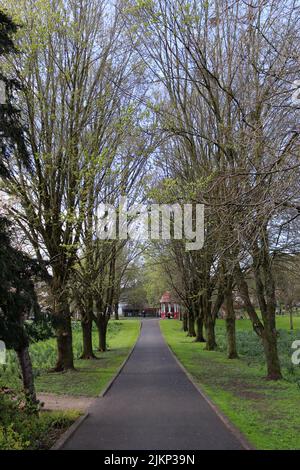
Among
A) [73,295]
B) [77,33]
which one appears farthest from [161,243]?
[77,33]

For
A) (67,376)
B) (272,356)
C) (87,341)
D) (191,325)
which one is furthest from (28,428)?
(191,325)

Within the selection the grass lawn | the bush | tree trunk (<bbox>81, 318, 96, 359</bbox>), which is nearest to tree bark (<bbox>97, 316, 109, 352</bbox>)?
tree trunk (<bbox>81, 318, 96, 359</bbox>)

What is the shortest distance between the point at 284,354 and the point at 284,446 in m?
19.1

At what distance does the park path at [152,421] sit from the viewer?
26.6ft

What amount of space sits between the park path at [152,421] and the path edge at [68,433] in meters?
0.07

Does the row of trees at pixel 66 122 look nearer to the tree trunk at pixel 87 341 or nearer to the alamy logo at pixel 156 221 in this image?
the alamy logo at pixel 156 221

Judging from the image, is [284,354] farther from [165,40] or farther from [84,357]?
[165,40]

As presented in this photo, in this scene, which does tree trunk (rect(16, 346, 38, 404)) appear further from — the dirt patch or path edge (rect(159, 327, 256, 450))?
path edge (rect(159, 327, 256, 450))

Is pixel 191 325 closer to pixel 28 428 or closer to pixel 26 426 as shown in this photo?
pixel 26 426

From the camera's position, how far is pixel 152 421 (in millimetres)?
9961

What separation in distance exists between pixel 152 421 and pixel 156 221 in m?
9.94

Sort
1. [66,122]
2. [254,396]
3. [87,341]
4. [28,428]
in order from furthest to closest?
[87,341] → [66,122] → [254,396] → [28,428]

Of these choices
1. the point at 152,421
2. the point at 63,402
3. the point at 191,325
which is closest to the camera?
the point at 152,421
